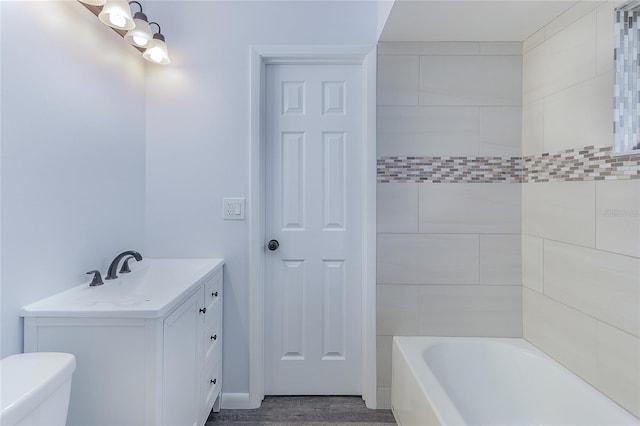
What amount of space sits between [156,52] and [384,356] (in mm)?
2130

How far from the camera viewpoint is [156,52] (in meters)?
1.82

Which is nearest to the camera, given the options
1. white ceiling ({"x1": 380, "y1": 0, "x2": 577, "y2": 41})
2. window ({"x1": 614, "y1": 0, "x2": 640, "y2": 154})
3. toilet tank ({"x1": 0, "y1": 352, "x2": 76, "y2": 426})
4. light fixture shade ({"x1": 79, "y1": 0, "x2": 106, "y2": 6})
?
toilet tank ({"x1": 0, "y1": 352, "x2": 76, "y2": 426})

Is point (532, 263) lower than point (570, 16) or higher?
lower

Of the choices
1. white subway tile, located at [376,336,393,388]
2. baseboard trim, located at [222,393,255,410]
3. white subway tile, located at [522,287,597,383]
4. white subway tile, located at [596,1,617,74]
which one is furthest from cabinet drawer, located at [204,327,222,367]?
white subway tile, located at [596,1,617,74]

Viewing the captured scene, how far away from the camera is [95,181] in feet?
5.26

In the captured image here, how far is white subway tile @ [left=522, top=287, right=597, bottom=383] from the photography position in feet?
4.80

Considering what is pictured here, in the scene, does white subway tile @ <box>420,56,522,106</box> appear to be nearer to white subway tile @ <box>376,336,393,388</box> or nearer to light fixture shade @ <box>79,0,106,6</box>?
white subway tile @ <box>376,336,393,388</box>

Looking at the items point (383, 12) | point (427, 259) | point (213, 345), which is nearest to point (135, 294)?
point (213, 345)

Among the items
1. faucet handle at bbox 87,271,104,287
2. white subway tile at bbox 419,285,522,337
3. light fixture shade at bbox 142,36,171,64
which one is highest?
light fixture shade at bbox 142,36,171,64

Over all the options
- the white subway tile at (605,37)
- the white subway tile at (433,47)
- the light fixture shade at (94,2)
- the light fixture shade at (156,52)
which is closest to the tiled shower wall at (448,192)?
the white subway tile at (433,47)

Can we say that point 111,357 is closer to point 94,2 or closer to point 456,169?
point 94,2

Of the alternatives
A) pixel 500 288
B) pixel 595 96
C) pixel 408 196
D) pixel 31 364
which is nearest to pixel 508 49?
pixel 595 96

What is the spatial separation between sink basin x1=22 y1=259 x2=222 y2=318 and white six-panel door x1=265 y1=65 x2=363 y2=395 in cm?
47

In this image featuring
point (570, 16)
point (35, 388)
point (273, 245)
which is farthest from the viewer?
point (273, 245)
